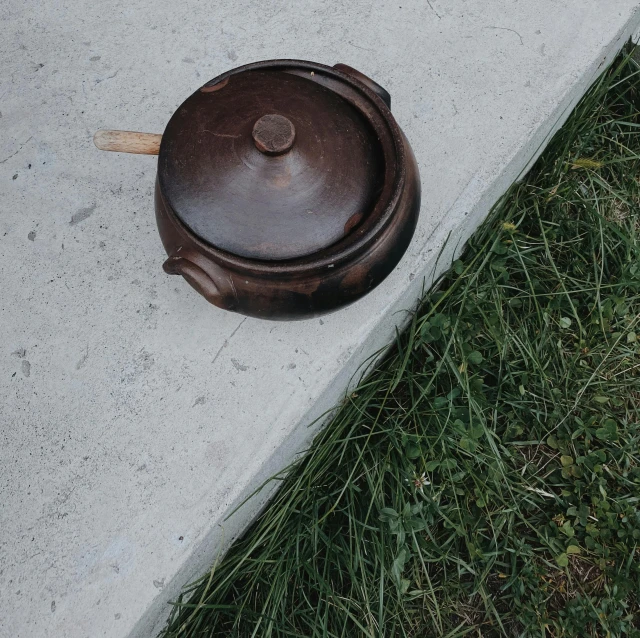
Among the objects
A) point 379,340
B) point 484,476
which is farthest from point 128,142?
point 484,476

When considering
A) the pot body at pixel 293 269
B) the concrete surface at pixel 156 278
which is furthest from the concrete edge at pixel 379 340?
the pot body at pixel 293 269

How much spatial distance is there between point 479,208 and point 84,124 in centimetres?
124

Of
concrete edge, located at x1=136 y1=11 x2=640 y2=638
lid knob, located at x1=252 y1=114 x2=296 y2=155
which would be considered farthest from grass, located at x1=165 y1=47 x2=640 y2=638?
lid knob, located at x1=252 y1=114 x2=296 y2=155

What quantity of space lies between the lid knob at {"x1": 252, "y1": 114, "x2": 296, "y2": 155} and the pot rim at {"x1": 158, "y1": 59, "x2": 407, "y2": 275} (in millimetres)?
223

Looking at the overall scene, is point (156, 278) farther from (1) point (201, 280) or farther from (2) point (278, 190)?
(2) point (278, 190)

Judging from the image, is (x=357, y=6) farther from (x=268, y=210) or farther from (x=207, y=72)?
(x=268, y=210)

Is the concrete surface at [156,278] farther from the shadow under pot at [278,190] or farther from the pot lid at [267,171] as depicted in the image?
the pot lid at [267,171]

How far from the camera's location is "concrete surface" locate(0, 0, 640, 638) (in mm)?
1573

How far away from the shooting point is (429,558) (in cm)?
173

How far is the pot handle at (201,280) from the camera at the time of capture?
134 cm

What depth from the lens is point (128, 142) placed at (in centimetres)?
141

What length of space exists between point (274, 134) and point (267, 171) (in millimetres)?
74

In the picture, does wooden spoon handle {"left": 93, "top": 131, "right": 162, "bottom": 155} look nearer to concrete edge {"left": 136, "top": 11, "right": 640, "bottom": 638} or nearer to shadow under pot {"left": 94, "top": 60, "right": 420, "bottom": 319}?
shadow under pot {"left": 94, "top": 60, "right": 420, "bottom": 319}

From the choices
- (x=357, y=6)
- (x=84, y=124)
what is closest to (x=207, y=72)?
(x=84, y=124)
